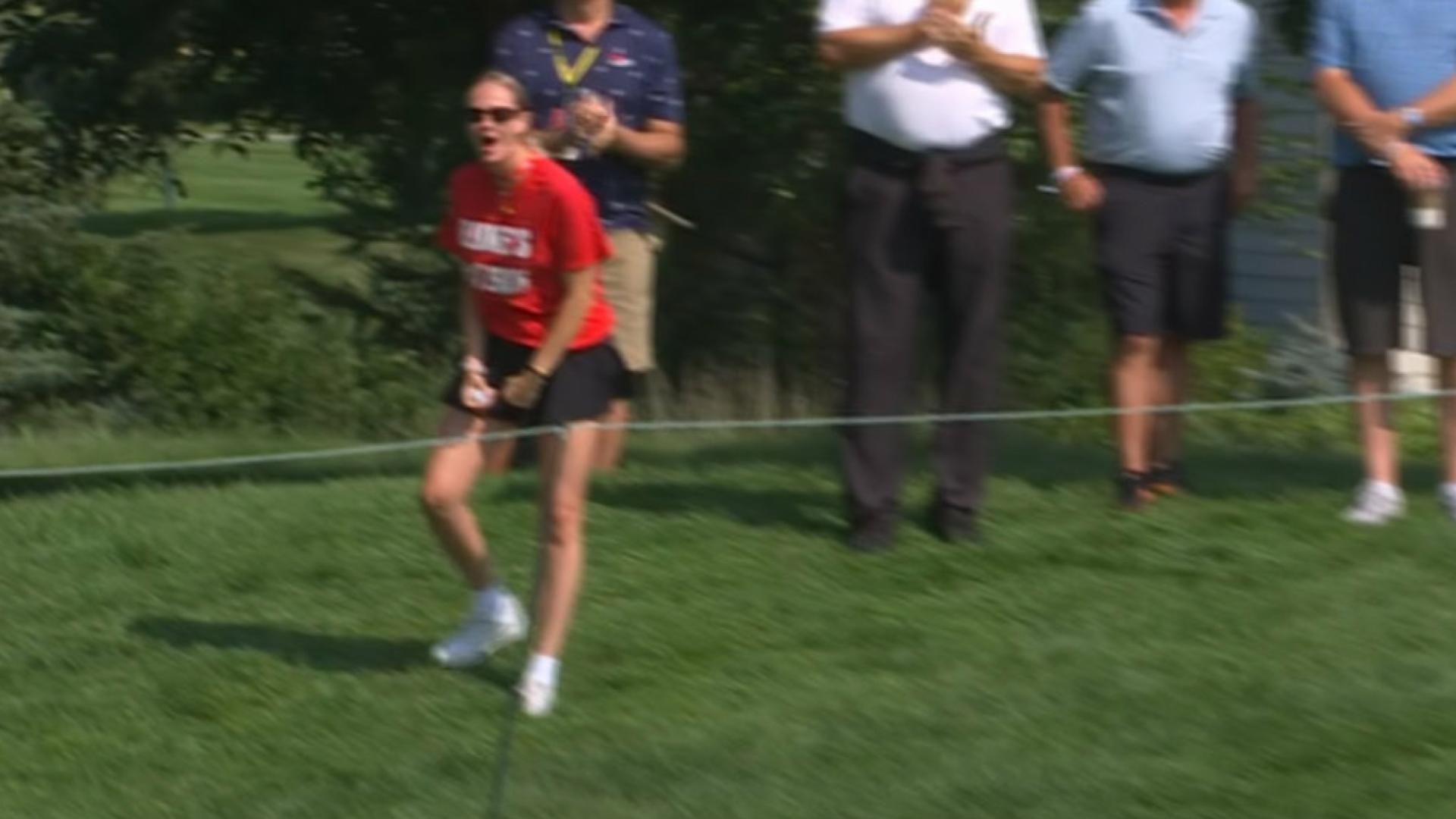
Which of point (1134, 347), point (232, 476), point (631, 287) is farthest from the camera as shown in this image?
point (232, 476)

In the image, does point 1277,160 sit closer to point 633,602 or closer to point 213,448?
point 213,448

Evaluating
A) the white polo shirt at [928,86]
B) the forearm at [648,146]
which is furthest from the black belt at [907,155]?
the forearm at [648,146]

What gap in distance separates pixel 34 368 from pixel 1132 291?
41.2ft

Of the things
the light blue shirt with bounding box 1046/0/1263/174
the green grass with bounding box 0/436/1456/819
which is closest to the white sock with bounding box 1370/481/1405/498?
the green grass with bounding box 0/436/1456/819

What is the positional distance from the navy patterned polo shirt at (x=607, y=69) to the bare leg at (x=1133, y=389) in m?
1.45

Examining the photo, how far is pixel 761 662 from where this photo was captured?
6531 millimetres

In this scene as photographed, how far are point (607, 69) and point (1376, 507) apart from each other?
246 cm

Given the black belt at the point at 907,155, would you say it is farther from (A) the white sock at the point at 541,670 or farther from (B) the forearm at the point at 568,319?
(A) the white sock at the point at 541,670

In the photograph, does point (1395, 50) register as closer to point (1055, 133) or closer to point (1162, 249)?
point (1162, 249)

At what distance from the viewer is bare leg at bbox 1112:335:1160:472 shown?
25.3ft

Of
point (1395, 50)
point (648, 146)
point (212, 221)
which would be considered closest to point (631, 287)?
point (648, 146)

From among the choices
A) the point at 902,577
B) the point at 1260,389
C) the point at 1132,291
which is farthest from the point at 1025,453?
the point at 1260,389

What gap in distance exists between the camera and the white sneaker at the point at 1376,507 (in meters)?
7.50

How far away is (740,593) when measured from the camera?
7.08m
